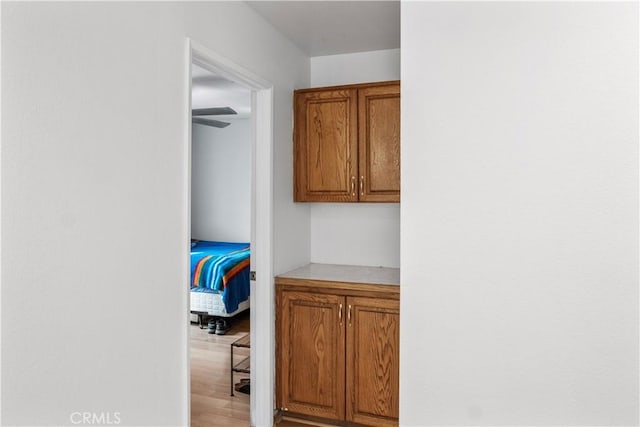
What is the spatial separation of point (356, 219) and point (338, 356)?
3.35ft

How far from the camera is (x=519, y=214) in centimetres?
134

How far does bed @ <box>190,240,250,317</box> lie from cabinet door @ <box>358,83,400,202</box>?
2.21 meters

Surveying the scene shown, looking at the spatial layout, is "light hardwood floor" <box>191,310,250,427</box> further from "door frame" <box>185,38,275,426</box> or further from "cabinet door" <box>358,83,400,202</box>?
"cabinet door" <box>358,83,400,202</box>

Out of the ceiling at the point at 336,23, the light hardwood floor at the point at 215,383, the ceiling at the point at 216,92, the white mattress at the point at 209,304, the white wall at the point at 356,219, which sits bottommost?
the light hardwood floor at the point at 215,383

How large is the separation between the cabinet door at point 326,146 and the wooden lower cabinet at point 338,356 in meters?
0.68

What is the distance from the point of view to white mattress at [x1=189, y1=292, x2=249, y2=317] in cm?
462

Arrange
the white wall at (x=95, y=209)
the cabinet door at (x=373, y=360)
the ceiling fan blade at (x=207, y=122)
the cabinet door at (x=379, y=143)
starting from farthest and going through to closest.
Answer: the ceiling fan blade at (x=207, y=122), the cabinet door at (x=379, y=143), the cabinet door at (x=373, y=360), the white wall at (x=95, y=209)

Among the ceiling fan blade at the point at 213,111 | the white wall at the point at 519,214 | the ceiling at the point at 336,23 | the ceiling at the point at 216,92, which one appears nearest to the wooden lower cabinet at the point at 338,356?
the white wall at the point at 519,214

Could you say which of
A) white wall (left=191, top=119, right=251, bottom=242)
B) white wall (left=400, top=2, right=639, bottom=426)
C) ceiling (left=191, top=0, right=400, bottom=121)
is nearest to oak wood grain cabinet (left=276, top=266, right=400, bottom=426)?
white wall (left=400, top=2, right=639, bottom=426)

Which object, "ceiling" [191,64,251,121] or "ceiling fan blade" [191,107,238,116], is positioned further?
"ceiling fan blade" [191,107,238,116]

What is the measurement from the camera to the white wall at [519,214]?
4.14ft

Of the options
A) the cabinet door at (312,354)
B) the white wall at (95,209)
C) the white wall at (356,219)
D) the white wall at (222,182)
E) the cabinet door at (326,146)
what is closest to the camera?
the white wall at (95,209)

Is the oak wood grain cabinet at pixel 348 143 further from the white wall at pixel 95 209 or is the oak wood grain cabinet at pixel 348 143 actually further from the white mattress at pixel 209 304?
the white mattress at pixel 209 304

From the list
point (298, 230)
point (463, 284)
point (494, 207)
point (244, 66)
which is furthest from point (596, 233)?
point (298, 230)
